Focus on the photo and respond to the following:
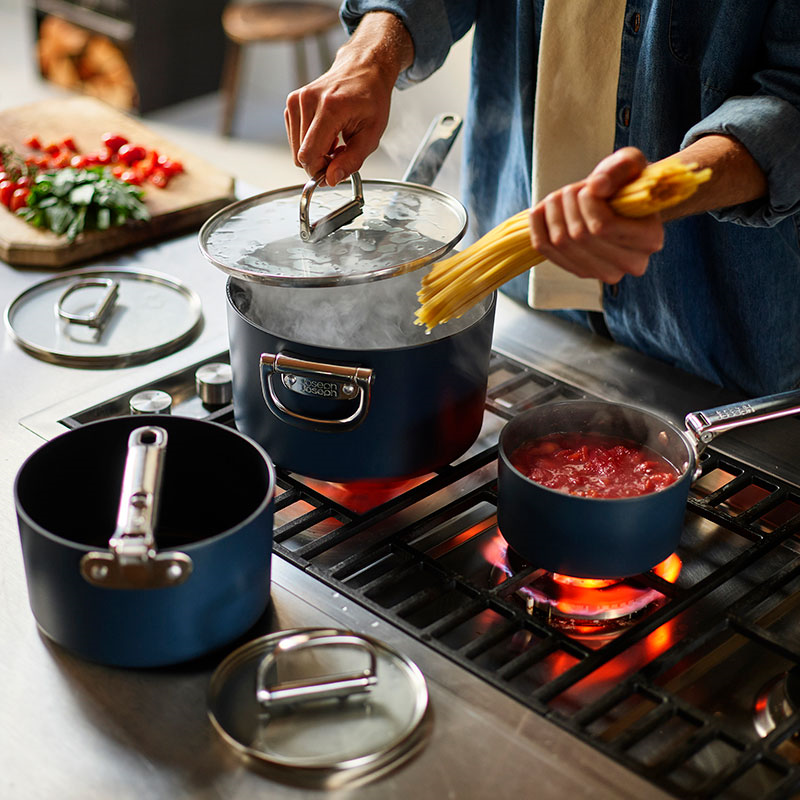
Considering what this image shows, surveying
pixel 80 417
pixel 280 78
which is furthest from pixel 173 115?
pixel 80 417

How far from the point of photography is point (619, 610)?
1.07 m

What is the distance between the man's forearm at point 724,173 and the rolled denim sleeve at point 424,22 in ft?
1.77

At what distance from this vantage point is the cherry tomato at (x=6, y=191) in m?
1.90

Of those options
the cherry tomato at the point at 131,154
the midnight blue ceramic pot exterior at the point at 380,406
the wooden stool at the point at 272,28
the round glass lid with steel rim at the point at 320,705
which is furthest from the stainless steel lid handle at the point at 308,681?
the wooden stool at the point at 272,28

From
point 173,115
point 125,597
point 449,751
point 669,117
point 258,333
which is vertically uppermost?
point 669,117

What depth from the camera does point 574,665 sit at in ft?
3.23

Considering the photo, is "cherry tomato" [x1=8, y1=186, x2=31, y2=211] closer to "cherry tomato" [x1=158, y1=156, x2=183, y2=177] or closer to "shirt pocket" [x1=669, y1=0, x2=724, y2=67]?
"cherry tomato" [x1=158, y1=156, x2=183, y2=177]

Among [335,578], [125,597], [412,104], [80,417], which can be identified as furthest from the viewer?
[412,104]

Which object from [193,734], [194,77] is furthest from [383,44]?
[194,77]

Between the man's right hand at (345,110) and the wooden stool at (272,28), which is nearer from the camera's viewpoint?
the man's right hand at (345,110)

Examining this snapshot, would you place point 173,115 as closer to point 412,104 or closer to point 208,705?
point 412,104

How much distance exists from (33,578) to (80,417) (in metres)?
0.44

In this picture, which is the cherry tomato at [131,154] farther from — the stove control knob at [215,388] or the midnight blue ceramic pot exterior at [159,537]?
the midnight blue ceramic pot exterior at [159,537]

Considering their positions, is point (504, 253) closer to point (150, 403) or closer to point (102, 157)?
point (150, 403)
